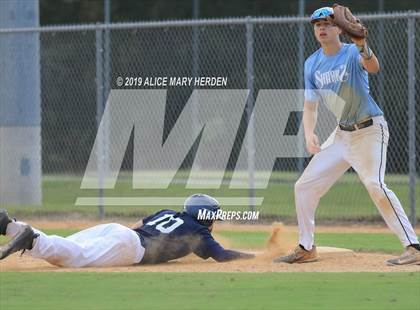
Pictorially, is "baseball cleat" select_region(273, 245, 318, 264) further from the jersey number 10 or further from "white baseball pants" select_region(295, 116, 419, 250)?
the jersey number 10

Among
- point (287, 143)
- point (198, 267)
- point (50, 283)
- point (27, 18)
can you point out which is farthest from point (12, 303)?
point (27, 18)

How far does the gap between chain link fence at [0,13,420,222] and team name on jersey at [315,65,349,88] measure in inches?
241

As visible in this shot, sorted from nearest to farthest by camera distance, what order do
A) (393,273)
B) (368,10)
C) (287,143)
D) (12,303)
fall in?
(12,303)
(393,273)
(287,143)
(368,10)

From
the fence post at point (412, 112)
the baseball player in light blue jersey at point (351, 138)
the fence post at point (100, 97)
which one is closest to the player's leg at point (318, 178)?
the baseball player in light blue jersey at point (351, 138)

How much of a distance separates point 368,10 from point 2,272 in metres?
19.9

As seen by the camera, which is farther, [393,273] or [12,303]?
[393,273]

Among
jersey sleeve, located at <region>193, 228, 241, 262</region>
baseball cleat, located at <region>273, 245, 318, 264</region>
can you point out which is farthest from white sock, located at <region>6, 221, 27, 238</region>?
baseball cleat, located at <region>273, 245, 318, 264</region>

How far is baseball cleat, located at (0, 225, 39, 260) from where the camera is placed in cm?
995

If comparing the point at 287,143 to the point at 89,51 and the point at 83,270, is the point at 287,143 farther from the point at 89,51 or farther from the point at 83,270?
the point at 83,270

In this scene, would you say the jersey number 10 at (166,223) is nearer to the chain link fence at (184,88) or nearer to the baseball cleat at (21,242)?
the baseball cleat at (21,242)

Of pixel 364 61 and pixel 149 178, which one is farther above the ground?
pixel 364 61

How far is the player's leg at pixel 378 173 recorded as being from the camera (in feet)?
34.2

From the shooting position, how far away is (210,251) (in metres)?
10.7

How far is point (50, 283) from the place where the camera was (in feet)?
30.3
